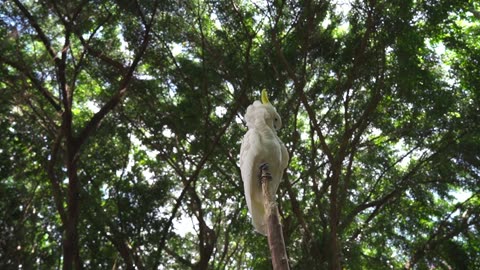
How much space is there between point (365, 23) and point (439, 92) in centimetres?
163

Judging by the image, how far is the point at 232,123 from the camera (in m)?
8.45

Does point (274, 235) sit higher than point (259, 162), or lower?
lower

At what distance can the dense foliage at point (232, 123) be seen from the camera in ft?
24.0

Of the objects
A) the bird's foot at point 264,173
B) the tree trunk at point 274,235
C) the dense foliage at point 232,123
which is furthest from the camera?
the dense foliage at point 232,123

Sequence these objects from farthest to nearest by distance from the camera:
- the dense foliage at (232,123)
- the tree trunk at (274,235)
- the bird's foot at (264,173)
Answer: the dense foliage at (232,123) < the bird's foot at (264,173) < the tree trunk at (274,235)

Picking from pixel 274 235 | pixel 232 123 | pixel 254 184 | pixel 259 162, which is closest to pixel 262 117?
pixel 259 162

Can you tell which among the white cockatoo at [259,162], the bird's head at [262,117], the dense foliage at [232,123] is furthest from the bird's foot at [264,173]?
the dense foliage at [232,123]

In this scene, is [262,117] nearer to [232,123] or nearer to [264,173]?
[264,173]

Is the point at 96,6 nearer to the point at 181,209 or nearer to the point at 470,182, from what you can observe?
the point at 181,209

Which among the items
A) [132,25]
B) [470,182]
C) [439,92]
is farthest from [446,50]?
[132,25]

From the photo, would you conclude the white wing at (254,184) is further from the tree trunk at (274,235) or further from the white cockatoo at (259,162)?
the tree trunk at (274,235)

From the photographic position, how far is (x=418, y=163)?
8305 millimetres

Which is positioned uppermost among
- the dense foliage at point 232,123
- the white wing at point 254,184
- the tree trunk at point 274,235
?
the dense foliage at point 232,123

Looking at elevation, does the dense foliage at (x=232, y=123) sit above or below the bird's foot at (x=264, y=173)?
above
